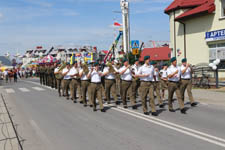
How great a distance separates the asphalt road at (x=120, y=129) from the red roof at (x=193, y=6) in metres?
12.6

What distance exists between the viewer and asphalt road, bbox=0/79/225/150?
583 cm

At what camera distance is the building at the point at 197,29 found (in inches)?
808

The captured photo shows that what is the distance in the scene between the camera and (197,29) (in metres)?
22.5

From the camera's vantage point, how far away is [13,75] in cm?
3453

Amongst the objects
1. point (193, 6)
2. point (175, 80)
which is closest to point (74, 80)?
point (175, 80)

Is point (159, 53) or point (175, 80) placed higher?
point (159, 53)

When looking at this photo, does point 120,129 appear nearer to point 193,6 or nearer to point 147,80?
point 147,80

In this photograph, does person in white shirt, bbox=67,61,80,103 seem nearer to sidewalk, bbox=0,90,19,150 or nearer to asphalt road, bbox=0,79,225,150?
asphalt road, bbox=0,79,225,150

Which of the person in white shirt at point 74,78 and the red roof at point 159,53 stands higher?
the red roof at point 159,53

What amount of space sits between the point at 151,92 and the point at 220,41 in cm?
1357

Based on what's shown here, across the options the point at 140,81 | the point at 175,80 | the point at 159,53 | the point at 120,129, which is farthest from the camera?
the point at 159,53

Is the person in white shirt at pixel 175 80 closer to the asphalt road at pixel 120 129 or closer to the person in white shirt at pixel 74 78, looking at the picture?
the asphalt road at pixel 120 129

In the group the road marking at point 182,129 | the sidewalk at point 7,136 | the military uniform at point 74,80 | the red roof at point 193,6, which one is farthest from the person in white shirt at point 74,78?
the red roof at point 193,6

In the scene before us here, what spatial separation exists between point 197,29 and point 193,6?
2520mm
